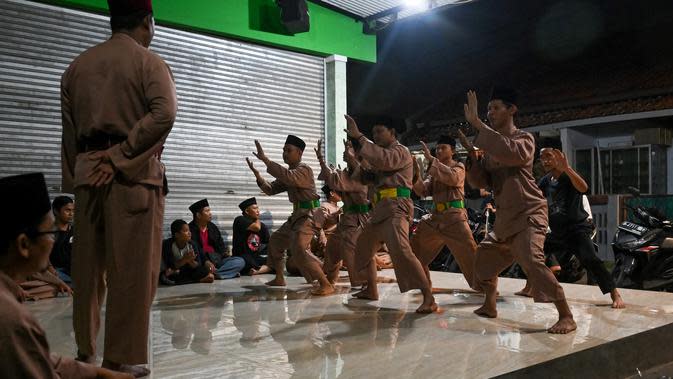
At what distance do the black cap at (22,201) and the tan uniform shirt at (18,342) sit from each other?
5.1 inches

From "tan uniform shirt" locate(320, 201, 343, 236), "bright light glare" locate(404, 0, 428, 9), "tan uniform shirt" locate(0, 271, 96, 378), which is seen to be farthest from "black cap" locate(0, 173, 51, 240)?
"bright light glare" locate(404, 0, 428, 9)

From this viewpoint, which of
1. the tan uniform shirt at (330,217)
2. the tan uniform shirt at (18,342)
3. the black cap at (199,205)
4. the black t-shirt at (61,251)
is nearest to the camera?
the tan uniform shirt at (18,342)

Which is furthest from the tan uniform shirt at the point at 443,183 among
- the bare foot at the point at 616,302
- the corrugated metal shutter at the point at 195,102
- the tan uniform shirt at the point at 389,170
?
the corrugated metal shutter at the point at 195,102

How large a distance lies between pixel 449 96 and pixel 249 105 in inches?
425

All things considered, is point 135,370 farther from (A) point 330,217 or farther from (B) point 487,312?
(A) point 330,217

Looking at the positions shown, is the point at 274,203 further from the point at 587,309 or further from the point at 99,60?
the point at 99,60

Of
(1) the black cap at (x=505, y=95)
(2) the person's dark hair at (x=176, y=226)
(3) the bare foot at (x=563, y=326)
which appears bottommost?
(3) the bare foot at (x=563, y=326)

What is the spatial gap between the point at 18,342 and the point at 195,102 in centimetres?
663

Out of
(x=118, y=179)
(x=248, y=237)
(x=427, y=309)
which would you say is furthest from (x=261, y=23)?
(x=118, y=179)

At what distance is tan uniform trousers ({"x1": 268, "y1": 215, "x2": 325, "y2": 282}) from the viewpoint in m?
5.76

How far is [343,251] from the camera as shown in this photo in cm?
601

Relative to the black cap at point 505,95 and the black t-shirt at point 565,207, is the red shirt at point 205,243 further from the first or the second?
the black cap at point 505,95

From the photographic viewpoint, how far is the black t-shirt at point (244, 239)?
7781 millimetres

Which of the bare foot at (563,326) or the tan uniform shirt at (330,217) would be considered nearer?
the bare foot at (563,326)
